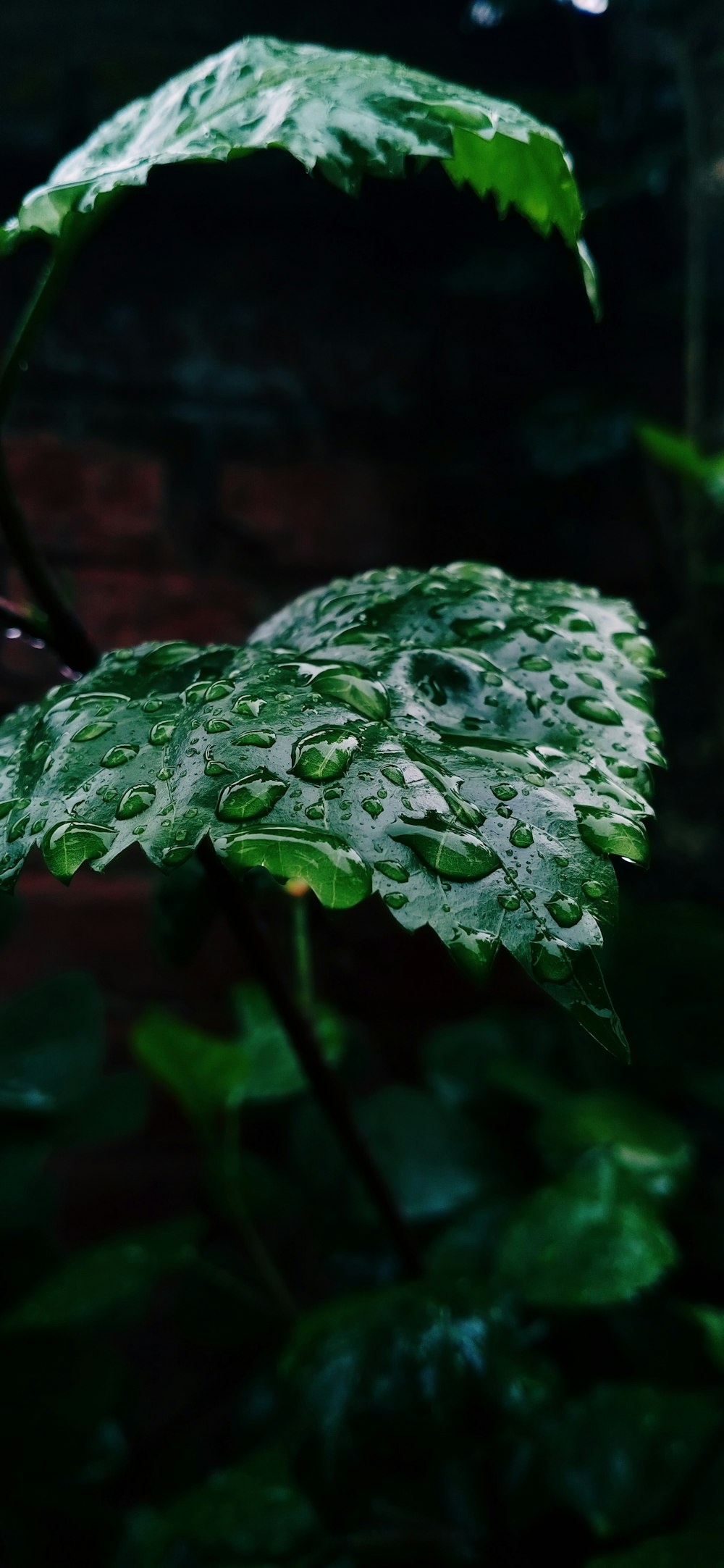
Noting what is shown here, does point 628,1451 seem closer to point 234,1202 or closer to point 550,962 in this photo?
point 234,1202

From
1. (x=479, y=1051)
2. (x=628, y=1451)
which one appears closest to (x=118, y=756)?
(x=628, y=1451)

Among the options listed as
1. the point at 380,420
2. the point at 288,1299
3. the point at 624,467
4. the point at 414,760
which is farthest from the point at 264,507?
the point at 414,760

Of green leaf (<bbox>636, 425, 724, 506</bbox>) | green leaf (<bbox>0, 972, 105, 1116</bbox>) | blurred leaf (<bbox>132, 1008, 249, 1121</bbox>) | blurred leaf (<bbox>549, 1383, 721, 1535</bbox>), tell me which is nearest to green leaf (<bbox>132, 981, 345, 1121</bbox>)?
blurred leaf (<bbox>132, 1008, 249, 1121</bbox>)

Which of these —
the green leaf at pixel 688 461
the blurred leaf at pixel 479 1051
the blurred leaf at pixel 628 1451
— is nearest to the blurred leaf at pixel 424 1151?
the blurred leaf at pixel 479 1051

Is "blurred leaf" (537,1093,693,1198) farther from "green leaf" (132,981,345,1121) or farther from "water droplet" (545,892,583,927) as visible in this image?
"water droplet" (545,892,583,927)

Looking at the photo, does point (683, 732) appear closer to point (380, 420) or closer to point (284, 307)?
point (380, 420)

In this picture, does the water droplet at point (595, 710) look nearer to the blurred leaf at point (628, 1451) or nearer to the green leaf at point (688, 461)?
the blurred leaf at point (628, 1451)
